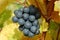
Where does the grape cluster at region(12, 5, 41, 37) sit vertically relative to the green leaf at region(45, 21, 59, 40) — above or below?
above

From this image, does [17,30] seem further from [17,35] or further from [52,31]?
[52,31]

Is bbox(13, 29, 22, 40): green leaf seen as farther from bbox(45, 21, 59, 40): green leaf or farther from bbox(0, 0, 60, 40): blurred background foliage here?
bbox(45, 21, 59, 40): green leaf

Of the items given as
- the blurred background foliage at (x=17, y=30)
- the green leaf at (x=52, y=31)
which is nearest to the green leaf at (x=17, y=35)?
the blurred background foliage at (x=17, y=30)

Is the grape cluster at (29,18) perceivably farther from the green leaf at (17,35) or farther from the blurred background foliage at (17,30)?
the green leaf at (17,35)

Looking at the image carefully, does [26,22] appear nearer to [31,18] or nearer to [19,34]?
[31,18]

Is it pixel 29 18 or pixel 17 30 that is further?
pixel 17 30

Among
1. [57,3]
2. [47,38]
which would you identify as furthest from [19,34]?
[57,3]

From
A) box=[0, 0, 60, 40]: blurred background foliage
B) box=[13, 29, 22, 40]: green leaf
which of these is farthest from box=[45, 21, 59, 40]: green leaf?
box=[13, 29, 22, 40]: green leaf

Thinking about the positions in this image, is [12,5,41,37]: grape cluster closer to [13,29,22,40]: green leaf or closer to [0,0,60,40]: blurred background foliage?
[0,0,60,40]: blurred background foliage

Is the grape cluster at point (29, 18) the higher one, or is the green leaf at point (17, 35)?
the grape cluster at point (29, 18)

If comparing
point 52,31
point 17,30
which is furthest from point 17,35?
point 52,31

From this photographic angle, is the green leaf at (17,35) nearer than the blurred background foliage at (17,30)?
No

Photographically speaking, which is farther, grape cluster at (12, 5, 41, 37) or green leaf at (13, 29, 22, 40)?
green leaf at (13, 29, 22, 40)
